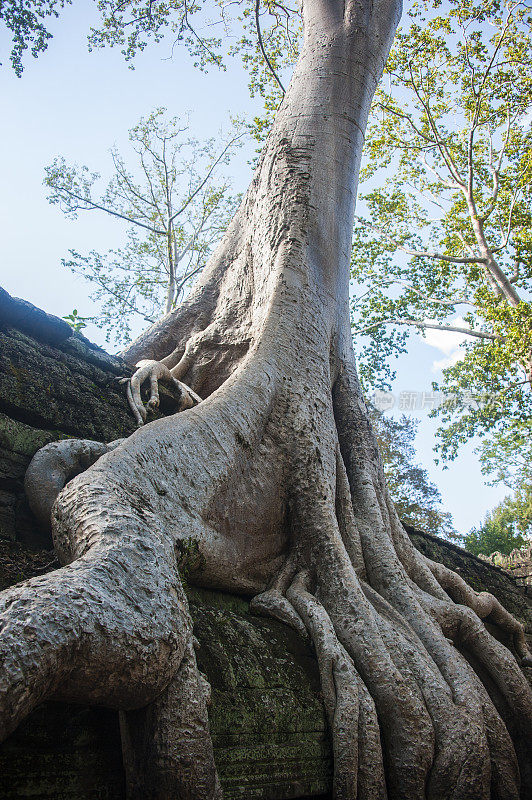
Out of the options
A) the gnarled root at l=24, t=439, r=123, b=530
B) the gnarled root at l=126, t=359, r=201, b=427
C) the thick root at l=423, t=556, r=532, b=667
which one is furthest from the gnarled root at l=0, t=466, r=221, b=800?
the thick root at l=423, t=556, r=532, b=667

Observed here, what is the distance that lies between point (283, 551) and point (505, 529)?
1987cm

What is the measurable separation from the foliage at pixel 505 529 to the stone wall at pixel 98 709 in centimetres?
1596

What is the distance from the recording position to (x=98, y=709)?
1.38 metres

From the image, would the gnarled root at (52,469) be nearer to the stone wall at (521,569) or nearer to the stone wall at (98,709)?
the stone wall at (98,709)

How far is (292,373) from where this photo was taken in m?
2.86

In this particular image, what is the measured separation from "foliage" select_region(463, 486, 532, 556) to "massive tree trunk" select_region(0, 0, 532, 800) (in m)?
14.9

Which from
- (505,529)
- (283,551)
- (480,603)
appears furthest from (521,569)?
(505,529)

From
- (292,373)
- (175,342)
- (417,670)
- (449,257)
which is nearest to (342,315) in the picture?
(292,373)

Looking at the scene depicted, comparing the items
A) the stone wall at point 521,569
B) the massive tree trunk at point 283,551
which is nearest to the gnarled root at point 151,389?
the massive tree trunk at point 283,551

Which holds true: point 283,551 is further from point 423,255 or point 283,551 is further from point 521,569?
point 423,255

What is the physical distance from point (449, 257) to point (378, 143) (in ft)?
8.24

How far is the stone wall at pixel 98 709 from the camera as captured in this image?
4.11ft

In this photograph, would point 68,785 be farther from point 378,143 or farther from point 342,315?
point 378,143

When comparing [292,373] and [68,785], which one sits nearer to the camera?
[68,785]
